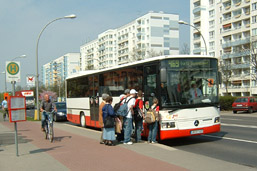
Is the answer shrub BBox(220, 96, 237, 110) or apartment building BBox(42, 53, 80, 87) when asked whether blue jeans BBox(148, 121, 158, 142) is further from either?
apartment building BBox(42, 53, 80, 87)

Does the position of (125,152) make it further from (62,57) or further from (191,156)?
(62,57)

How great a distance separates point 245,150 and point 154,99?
3.22 metres

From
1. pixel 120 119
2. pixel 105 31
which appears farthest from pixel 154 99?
pixel 105 31

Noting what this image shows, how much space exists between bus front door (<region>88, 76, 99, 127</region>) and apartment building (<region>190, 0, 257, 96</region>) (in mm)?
50176

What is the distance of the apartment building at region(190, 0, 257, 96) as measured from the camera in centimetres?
6731

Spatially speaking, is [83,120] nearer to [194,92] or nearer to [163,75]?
[194,92]

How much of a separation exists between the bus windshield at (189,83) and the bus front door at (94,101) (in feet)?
19.1

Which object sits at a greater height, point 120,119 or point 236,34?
point 236,34

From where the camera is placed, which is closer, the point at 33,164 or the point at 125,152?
the point at 33,164

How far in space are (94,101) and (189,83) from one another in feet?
21.4

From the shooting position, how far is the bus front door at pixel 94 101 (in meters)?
15.4

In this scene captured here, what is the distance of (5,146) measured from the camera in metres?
10.3

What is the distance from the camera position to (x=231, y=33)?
241ft

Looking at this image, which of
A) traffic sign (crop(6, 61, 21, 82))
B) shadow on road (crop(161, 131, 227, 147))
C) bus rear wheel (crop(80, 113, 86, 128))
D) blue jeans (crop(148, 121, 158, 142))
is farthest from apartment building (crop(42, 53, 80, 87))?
blue jeans (crop(148, 121, 158, 142))
